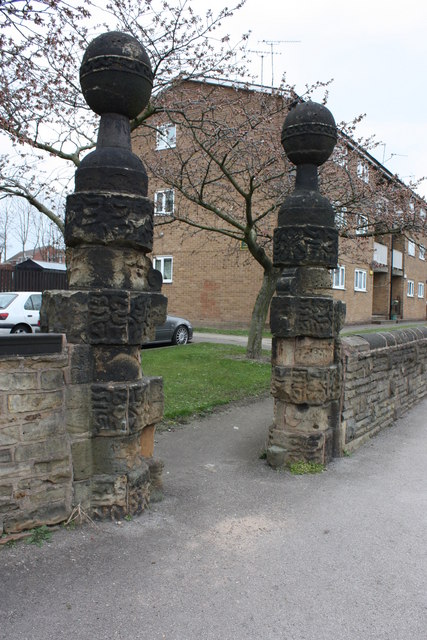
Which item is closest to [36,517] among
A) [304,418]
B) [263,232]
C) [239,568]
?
[239,568]

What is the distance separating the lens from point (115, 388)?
363 cm

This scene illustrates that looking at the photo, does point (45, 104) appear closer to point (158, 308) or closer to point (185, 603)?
point (158, 308)

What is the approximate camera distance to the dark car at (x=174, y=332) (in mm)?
14719

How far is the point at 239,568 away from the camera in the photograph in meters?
3.18

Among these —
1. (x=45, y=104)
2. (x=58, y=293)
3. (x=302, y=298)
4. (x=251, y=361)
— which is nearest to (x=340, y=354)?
(x=302, y=298)

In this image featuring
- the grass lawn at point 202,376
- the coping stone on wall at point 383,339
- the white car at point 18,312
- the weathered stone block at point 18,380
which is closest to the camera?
the weathered stone block at point 18,380

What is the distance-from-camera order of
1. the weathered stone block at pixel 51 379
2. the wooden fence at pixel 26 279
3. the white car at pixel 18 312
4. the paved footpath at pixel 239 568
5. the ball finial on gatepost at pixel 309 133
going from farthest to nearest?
the wooden fence at pixel 26 279
the white car at pixel 18 312
the ball finial on gatepost at pixel 309 133
the weathered stone block at pixel 51 379
the paved footpath at pixel 239 568

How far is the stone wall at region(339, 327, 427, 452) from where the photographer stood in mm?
5758

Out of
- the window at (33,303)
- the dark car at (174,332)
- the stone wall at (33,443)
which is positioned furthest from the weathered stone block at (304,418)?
the window at (33,303)

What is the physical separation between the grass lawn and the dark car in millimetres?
1317

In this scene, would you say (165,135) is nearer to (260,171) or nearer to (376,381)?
(260,171)

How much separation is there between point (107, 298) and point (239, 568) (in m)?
1.94

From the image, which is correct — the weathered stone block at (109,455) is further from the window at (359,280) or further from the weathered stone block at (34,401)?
the window at (359,280)

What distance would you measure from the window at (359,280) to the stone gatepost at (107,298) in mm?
22980
